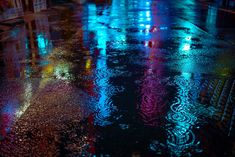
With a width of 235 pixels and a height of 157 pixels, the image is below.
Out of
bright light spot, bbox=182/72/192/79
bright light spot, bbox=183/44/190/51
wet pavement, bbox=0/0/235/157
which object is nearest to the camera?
wet pavement, bbox=0/0/235/157

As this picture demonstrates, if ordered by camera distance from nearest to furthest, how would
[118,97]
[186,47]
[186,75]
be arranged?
1. [118,97]
2. [186,75]
3. [186,47]

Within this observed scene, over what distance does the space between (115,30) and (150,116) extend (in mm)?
9352

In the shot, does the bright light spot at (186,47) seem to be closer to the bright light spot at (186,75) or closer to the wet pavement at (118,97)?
the wet pavement at (118,97)

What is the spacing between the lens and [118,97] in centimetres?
578

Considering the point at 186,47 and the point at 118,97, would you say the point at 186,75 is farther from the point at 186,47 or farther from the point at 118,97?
the point at 186,47

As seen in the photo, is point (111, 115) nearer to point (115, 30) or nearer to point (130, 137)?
point (130, 137)

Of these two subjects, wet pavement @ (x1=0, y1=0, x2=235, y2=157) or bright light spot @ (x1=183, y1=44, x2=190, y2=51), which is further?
bright light spot @ (x1=183, y1=44, x2=190, y2=51)

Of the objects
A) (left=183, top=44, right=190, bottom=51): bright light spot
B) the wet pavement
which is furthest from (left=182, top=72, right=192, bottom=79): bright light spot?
(left=183, top=44, right=190, bottom=51): bright light spot

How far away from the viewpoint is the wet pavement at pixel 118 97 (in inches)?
163

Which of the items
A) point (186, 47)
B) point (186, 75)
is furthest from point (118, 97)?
point (186, 47)

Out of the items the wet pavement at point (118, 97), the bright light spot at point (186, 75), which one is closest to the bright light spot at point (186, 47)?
the wet pavement at point (118, 97)

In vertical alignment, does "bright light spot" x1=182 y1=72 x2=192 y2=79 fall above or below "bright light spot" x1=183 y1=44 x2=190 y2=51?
below

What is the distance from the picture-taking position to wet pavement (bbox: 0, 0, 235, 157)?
4.13m

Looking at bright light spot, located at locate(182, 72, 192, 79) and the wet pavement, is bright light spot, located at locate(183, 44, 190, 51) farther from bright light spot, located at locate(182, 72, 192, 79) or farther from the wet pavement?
bright light spot, located at locate(182, 72, 192, 79)
